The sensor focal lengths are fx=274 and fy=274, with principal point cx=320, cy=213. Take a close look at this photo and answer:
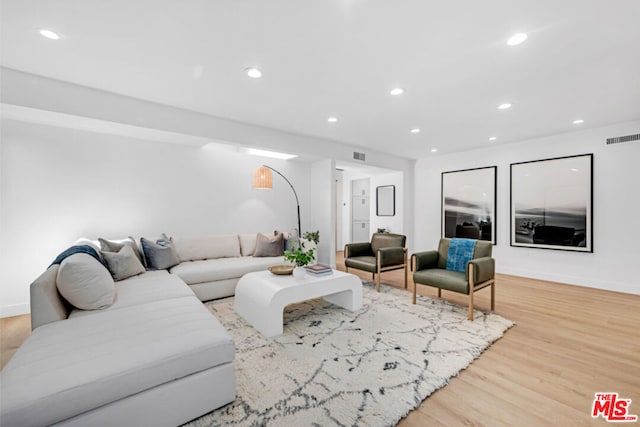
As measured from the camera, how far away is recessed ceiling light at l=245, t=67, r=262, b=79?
8.44 ft

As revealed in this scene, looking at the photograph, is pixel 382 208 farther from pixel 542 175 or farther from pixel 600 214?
pixel 600 214

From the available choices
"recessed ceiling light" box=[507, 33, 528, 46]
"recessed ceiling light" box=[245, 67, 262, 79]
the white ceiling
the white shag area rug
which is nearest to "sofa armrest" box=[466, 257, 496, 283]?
the white shag area rug

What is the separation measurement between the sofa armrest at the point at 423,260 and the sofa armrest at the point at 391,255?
56cm

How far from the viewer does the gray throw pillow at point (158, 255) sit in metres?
3.53

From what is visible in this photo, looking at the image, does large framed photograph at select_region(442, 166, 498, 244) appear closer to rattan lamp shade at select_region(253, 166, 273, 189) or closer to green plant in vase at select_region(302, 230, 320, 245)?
green plant in vase at select_region(302, 230, 320, 245)

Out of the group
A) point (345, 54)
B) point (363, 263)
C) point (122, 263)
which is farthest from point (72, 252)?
point (363, 263)

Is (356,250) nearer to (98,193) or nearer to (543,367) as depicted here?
(543,367)

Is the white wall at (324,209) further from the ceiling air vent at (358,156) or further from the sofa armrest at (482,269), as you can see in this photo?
the sofa armrest at (482,269)

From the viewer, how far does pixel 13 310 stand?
319 centimetres

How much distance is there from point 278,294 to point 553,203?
4.88m

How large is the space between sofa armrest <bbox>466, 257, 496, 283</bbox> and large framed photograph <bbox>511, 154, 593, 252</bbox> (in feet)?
7.70

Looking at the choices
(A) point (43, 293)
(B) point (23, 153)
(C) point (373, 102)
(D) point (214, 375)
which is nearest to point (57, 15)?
(A) point (43, 293)

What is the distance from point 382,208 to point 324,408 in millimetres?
5930

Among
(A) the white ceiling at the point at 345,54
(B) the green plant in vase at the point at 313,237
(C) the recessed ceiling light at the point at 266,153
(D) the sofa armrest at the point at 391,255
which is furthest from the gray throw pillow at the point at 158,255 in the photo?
(D) the sofa armrest at the point at 391,255
